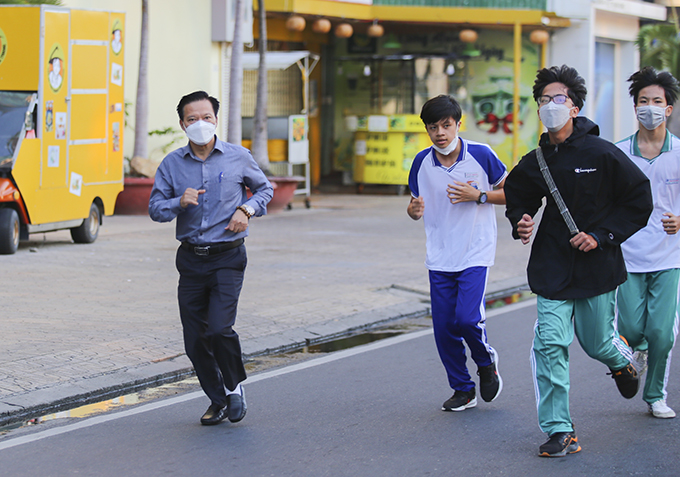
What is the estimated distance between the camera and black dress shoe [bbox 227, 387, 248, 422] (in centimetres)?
580

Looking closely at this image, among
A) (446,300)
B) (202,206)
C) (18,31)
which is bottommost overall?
(446,300)

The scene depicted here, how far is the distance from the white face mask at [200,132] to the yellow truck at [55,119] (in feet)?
24.1

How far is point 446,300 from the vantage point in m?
6.11

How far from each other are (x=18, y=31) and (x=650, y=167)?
31.7ft

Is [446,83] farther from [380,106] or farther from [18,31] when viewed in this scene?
[18,31]

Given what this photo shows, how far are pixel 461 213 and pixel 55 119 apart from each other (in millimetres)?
8520

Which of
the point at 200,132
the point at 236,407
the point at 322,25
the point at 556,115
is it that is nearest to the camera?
the point at 556,115

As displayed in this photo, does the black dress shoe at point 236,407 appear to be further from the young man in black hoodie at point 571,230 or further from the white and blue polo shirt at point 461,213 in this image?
the young man in black hoodie at point 571,230

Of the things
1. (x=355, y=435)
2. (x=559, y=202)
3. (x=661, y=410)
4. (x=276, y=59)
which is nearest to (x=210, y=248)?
(x=355, y=435)

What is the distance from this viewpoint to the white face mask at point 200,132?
5562mm

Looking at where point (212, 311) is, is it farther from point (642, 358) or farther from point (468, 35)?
point (468, 35)

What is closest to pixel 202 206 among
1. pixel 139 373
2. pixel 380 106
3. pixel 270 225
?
pixel 139 373

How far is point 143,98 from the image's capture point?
18.8m

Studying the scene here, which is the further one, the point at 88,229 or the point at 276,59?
the point at 276,59
